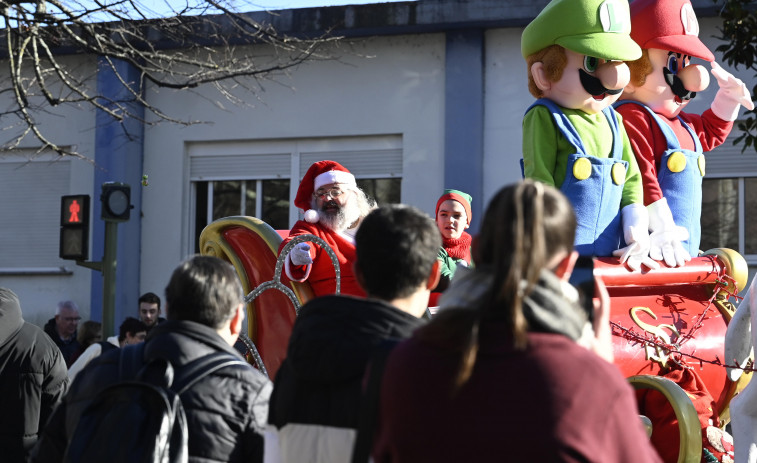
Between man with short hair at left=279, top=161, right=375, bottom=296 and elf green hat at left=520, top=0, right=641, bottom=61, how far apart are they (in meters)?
1.52

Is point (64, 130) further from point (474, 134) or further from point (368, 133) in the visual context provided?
point (474, 134)

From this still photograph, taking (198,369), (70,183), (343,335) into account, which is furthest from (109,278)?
(343,335)

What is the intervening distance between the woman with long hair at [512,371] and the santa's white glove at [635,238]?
3695 millimetres

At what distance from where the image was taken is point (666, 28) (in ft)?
20.4

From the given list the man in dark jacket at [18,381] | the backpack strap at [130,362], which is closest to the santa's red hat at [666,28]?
the man in dark jacket at [18,381]

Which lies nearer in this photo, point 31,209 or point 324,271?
point 324,271

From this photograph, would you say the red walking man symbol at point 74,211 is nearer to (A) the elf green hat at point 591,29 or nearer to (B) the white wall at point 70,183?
(B) the white wall at point 70,183

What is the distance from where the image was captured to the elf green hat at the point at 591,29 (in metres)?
5.77

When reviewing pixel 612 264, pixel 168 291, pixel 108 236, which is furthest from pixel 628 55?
pixel 108 236

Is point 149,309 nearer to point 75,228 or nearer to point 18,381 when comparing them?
point 75,228

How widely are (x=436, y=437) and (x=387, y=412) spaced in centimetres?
13

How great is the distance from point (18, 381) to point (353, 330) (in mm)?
3101

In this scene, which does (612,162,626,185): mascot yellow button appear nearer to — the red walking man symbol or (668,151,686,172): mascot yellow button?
(668,151,686,172): mascot yellow button

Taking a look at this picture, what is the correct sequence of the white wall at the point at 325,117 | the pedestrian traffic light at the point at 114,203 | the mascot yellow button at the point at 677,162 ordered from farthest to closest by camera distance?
the white wall at the point at 325,117, the pedestrian traffic light at the point at 114,203, the mascot yellow button at the point at 677,162
